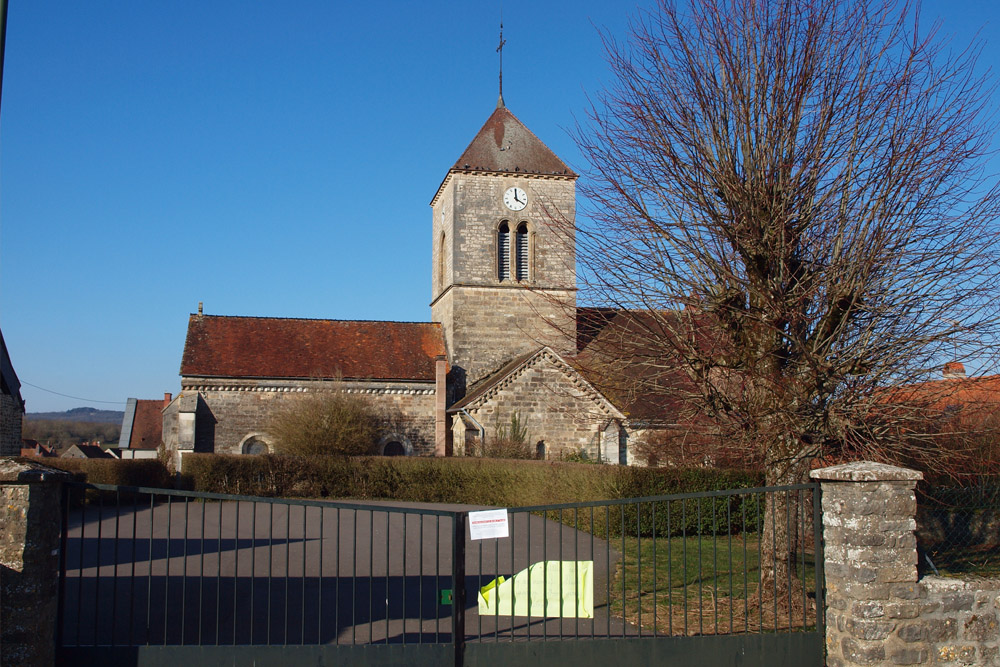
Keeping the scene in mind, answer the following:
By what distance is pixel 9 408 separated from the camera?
97.5ft

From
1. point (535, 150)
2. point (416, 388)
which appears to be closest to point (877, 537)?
point (416, 388)

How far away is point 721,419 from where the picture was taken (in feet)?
31.5

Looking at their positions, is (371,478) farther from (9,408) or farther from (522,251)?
(9,408)

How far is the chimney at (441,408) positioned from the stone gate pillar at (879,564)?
25.4 m

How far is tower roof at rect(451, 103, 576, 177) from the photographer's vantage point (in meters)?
34.2

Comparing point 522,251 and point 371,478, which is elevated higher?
point 522,251

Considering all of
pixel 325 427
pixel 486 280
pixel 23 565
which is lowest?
pixel 23 565

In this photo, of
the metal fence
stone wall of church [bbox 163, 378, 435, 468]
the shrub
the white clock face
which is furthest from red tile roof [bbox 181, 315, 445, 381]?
the metal fence

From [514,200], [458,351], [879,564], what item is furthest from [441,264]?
[879,564]

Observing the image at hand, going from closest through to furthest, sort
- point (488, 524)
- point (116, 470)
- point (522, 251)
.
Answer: point (488, 524) < point (116, 470) < point (522, 251)

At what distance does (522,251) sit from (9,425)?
1941cm

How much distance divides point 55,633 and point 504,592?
429 centimetres

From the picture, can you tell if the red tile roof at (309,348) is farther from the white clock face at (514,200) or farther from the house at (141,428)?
the house at (141,428)

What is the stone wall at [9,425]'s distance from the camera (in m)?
28.3
